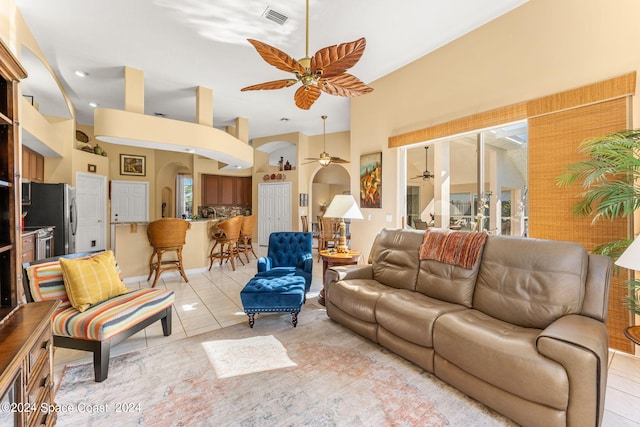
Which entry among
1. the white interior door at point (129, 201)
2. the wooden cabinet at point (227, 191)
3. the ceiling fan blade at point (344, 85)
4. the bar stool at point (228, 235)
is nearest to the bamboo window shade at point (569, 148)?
the ceiling fan blade at point (344, 85)

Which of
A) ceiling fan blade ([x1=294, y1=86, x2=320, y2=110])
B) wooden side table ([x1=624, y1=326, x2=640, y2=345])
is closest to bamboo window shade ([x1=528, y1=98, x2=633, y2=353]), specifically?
wooden side table ([x1=624, y1=326, x2=640, y2=345])

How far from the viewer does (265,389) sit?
187cm

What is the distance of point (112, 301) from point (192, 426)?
131 centimetres

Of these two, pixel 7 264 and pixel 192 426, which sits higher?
pixel 7 264

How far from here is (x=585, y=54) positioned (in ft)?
7.93

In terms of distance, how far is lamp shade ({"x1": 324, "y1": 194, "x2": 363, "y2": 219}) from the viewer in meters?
3.47

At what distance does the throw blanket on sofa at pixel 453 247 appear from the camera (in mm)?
2334

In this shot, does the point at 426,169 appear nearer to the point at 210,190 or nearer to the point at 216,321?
the point at 216,321

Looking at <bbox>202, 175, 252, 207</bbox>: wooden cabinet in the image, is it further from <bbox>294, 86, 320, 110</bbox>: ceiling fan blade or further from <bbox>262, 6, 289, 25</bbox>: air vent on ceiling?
<bbox>294, 86, 320, 110</bbox>: ceiling fan blade

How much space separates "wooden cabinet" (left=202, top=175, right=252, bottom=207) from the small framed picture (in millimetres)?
1558

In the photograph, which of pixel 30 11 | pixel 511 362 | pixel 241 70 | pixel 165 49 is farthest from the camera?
pixel 241 70

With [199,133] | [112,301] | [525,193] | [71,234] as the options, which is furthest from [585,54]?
[71,234]

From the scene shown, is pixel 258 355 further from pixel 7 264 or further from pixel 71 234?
pixel 71 234

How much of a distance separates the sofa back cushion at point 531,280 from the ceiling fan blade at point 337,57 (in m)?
1.89
